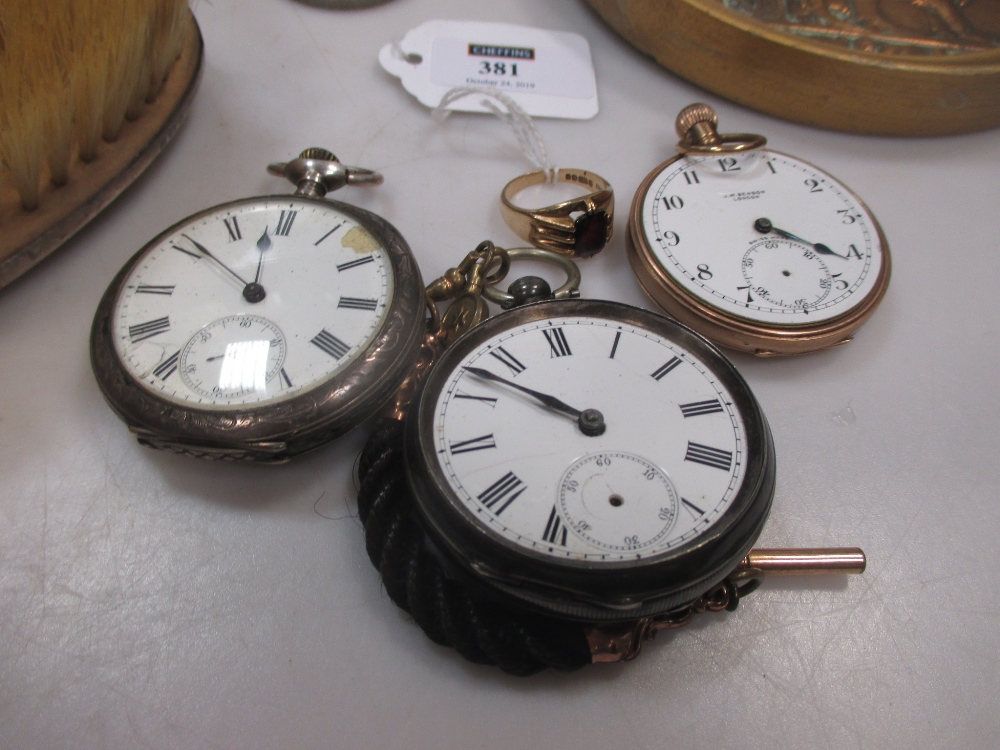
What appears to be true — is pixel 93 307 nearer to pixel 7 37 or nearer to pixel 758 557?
pixel 7 37

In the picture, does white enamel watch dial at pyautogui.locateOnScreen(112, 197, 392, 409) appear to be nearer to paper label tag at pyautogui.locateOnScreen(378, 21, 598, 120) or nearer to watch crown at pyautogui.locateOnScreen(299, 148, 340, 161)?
watch crown at pyautogui.locateOnScreen(299, 148, 340, 161)

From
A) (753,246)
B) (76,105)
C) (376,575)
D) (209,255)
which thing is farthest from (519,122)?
(376,575)

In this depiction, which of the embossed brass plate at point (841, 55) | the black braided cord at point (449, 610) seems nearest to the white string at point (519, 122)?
the embossed brass plate at point (841, 55)

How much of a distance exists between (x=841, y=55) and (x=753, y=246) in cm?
42

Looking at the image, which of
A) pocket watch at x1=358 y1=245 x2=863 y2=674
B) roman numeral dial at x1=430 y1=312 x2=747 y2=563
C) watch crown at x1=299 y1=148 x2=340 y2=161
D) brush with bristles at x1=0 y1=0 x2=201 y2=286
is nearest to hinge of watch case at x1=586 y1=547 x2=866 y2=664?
pocket watch at x1=358 y1=245 x2=863 y2=674

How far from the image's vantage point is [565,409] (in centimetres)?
87

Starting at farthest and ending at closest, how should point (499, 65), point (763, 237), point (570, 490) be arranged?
point (499, 65), point (763, 237), point (570, 490)

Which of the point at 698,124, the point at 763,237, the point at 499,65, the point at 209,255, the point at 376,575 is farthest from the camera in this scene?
the point at 499,65

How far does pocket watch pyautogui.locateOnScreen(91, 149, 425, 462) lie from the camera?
2.97 feet

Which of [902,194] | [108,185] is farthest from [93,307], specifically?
[902,194]

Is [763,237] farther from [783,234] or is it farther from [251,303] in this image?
[251,303]

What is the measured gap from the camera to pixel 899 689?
86 cm

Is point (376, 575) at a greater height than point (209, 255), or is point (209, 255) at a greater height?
point (209, 255)

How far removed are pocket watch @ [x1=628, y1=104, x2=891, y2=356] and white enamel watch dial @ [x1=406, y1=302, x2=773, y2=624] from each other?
190 mm
